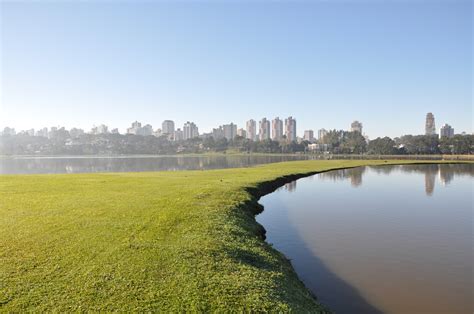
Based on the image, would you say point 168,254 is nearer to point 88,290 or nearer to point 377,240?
point 88,290

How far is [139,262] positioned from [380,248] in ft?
37.7

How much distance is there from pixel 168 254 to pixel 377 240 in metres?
11.5

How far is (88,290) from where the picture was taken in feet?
28.2

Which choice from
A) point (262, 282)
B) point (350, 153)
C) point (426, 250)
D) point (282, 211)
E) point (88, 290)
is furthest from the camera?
point (350, 153)

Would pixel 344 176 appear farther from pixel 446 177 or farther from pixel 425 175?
pixel 446 177

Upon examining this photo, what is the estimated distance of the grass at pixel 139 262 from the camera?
27.3 ft

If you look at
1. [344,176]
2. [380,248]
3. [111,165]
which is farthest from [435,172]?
[111,165]

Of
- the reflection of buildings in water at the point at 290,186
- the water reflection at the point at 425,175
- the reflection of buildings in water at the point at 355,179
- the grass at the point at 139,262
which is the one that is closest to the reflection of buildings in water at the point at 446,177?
the water reflection at the point at 425,175

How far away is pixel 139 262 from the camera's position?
1052 centimetres

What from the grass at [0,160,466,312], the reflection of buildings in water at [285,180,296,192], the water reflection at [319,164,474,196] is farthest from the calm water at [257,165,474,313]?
the water reflection at [319,164,474,196]

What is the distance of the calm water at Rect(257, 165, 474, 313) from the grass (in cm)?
A: 202

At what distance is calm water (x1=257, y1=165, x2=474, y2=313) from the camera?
11.6 meters

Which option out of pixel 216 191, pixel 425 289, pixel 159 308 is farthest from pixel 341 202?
pixel 159 308

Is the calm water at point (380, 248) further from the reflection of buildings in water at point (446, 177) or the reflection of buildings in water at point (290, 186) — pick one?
the reflection of buildings in water at point (446, 177)
